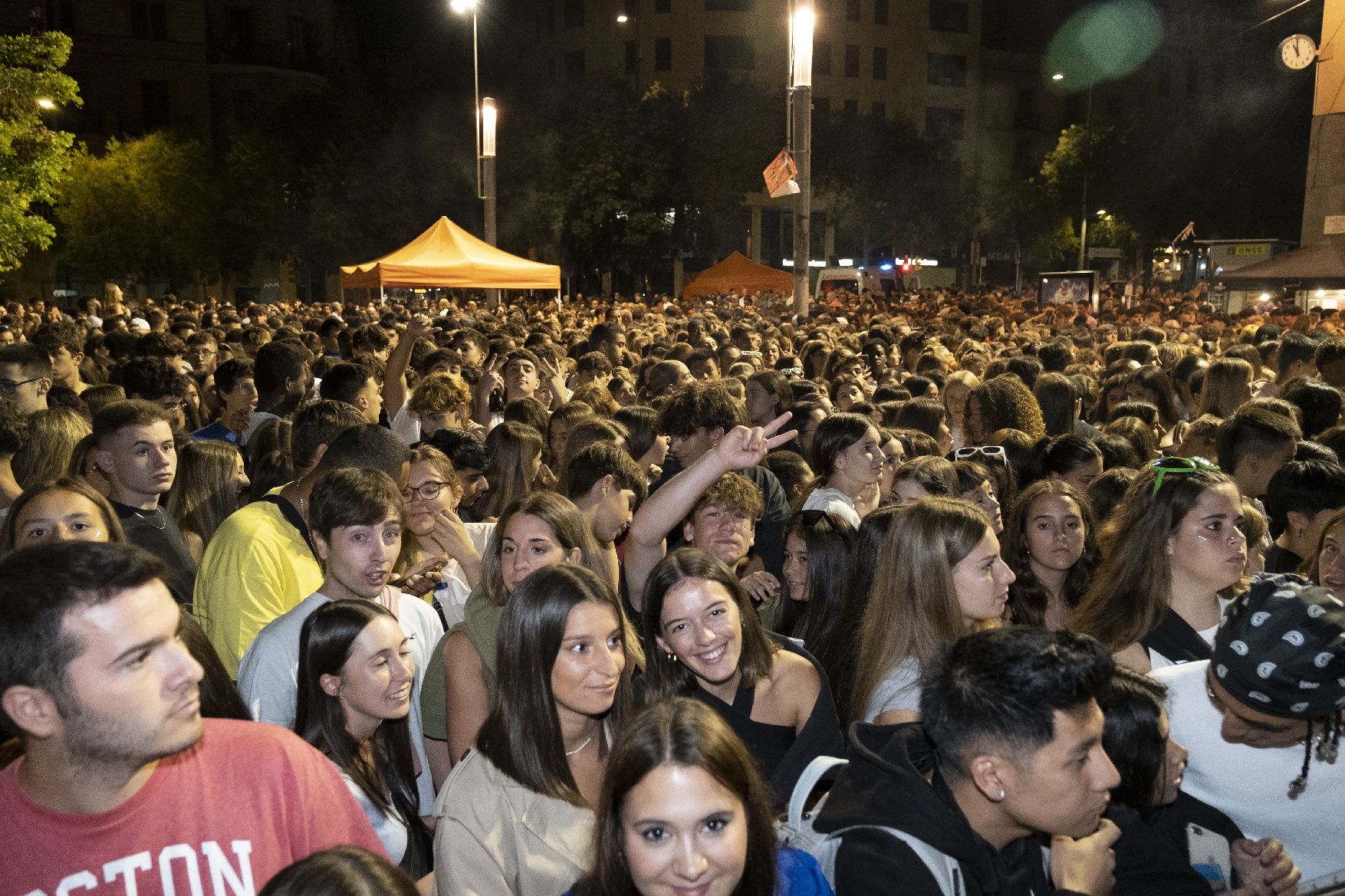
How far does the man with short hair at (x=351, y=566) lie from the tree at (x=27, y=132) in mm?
15273

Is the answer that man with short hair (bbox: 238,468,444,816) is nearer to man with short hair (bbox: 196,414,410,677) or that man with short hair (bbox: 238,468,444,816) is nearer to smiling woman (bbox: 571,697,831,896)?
man with short hair (bbox: 196,414,410,677)

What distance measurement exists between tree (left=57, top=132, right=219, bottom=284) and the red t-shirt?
44094mm

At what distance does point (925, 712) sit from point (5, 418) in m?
4.70

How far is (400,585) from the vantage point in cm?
463

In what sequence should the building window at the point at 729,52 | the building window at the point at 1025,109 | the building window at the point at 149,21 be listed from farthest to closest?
1. the building window at the point at 1025,109
2. the building window at the point at 729,52
3. the building window at the point at 149,21

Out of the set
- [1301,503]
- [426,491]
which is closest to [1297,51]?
[1301,503]

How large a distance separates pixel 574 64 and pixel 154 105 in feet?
63.3

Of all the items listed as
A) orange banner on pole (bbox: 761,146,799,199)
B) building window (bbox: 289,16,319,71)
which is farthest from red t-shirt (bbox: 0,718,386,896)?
building window (bbox: 289,16,319,71)

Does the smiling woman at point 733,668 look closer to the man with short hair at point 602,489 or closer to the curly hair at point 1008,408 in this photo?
the man with short hair at point 602,489

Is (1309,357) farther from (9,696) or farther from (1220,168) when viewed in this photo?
(1220,168)

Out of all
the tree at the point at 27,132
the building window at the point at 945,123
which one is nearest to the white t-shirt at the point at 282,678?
the tree at the point at 27,132

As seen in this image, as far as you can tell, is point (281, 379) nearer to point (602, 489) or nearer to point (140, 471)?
point (140, 471)

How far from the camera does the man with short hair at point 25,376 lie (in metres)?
7.11

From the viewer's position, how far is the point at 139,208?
41219mm
